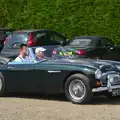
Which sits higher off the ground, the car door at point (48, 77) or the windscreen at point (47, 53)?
the windscreen at point (47, 53)

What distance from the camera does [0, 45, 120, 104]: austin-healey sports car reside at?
988cm

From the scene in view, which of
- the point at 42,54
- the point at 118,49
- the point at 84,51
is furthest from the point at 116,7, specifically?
the point at 42,54

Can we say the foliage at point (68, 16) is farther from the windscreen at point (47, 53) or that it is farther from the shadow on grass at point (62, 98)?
the shadow on grass at point (62, 98)

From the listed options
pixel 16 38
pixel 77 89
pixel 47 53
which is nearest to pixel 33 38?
pixel 16 38

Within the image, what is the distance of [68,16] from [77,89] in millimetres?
12464

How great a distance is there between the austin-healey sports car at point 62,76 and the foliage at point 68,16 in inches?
392

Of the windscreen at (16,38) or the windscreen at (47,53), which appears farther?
the windscreen at (16,38)

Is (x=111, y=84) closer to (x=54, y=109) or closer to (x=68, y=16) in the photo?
(x=54, y=109)

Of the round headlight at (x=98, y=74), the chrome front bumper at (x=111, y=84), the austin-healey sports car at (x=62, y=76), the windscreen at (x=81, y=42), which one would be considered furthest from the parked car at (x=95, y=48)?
the round headlight at (x=98, y=74)

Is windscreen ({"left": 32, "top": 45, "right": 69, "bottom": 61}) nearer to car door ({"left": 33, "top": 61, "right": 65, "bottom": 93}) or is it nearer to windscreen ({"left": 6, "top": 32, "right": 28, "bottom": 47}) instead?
car door ({"left": 33, "top": 61, "right": 65, "bottom": 93})

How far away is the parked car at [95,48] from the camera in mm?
17062

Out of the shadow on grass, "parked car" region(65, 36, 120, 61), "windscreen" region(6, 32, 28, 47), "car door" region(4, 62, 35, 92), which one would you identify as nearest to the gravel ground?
the shadow on grass

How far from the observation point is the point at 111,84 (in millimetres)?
9938

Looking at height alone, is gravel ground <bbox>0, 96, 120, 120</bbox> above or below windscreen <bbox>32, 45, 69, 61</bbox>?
below
